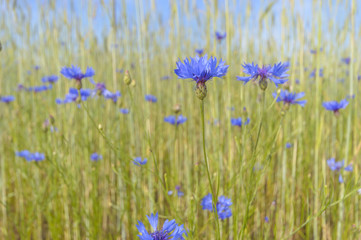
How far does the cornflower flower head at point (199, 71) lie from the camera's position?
0.47 metres

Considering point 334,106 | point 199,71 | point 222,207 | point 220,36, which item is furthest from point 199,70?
point 220,36

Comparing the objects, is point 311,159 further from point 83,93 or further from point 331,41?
point 83,93

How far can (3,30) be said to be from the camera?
1.99 m

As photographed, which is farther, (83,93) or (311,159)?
(311,159)

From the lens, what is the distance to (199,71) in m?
0.48

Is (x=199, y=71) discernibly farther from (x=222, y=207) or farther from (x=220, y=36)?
(x=220, y=36)

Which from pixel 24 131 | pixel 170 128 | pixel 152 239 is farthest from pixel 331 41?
pixel 24 131

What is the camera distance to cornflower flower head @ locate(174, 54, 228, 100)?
47 cm

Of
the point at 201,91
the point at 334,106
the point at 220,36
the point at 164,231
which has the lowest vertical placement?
the point at 164,231

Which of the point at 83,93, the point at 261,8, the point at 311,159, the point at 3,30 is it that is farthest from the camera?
the point at 3,30

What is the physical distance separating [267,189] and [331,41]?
0.78 metres

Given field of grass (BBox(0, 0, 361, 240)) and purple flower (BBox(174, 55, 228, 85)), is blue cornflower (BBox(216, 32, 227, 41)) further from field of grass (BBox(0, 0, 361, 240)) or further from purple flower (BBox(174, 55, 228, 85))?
purple flower (BBox(174, 55, 228, 85))

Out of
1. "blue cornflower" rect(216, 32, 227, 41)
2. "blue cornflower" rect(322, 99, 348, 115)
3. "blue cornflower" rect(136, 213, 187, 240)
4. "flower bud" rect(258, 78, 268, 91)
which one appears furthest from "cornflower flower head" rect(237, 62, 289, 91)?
"blue cornflower" rect(216, 32, 227, 41)

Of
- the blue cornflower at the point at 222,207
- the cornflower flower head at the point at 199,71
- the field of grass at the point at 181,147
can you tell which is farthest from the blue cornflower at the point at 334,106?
the cornflower flower head at the point at 199,71
